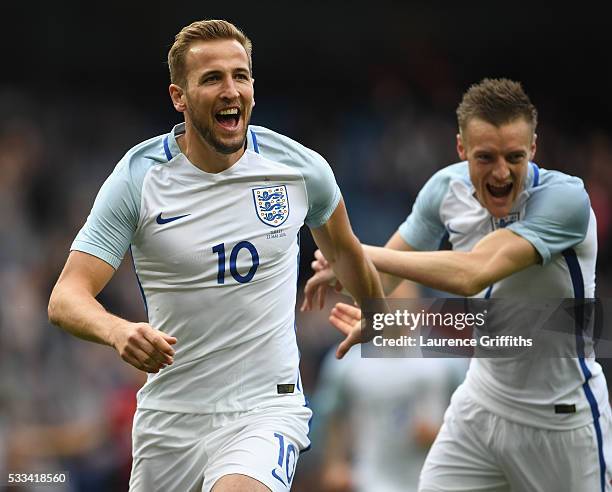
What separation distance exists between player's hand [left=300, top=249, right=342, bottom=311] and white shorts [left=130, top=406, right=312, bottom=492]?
101 cm

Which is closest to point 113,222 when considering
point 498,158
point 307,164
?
point 307,164

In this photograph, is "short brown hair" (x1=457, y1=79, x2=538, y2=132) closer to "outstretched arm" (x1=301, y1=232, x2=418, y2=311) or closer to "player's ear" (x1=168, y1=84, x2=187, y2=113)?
"outstretched arm" (x1=301, y1=232, x2=418, y2=311)

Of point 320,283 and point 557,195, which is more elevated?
point 557,195

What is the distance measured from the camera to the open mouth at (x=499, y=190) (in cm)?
611

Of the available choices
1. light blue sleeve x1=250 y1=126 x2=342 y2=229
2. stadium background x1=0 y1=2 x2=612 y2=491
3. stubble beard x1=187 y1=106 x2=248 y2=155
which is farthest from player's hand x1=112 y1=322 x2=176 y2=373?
stadium background x1=0 y1=2 x2=612 y2=491

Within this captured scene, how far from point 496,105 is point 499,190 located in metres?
0.45

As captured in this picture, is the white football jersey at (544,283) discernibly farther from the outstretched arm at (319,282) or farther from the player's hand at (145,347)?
the player's hand at (145,347)

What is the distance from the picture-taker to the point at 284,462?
487 cm

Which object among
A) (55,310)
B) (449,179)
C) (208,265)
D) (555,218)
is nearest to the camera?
(55,310)

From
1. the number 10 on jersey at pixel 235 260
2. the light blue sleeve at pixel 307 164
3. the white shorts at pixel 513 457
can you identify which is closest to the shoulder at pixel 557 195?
the white shorts at pixel 513 457

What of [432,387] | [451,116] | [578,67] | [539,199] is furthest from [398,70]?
[539,199]

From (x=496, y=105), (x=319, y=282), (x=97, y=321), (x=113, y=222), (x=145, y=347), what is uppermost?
(x=496, y=105)

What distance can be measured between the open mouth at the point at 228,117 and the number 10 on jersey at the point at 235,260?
524 millimetres

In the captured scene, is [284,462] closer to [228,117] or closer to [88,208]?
[228,117]
